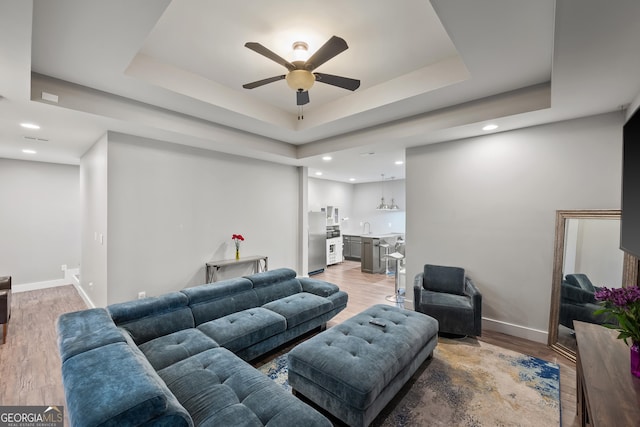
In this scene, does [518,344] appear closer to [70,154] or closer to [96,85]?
[96,85]

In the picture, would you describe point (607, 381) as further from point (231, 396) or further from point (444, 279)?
point (444, 279)

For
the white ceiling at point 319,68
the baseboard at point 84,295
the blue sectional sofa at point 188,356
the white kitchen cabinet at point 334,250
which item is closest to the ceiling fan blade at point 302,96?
the white ceiling at point 319,68

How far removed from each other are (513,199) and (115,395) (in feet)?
13.5

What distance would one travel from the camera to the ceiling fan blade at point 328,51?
1784mm

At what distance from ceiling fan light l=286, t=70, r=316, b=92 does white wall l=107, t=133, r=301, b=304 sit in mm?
2539

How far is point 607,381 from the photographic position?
1.37 meters

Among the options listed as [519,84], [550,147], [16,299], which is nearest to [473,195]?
[550,147]

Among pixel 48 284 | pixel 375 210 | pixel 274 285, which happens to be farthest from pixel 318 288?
pixel 48 284

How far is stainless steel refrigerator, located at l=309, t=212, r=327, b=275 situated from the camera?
6688mm

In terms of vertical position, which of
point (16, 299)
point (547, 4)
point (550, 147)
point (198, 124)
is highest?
point (547, 4)

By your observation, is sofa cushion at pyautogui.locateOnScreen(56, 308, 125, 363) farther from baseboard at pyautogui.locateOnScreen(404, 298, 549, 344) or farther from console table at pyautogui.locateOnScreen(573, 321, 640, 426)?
baseboard at pyautogui.locateOnScreen(404, 298, 549, 344)

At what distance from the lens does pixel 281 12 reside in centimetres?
200

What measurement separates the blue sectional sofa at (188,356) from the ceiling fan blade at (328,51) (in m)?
2.21

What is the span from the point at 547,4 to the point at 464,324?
3.01m
